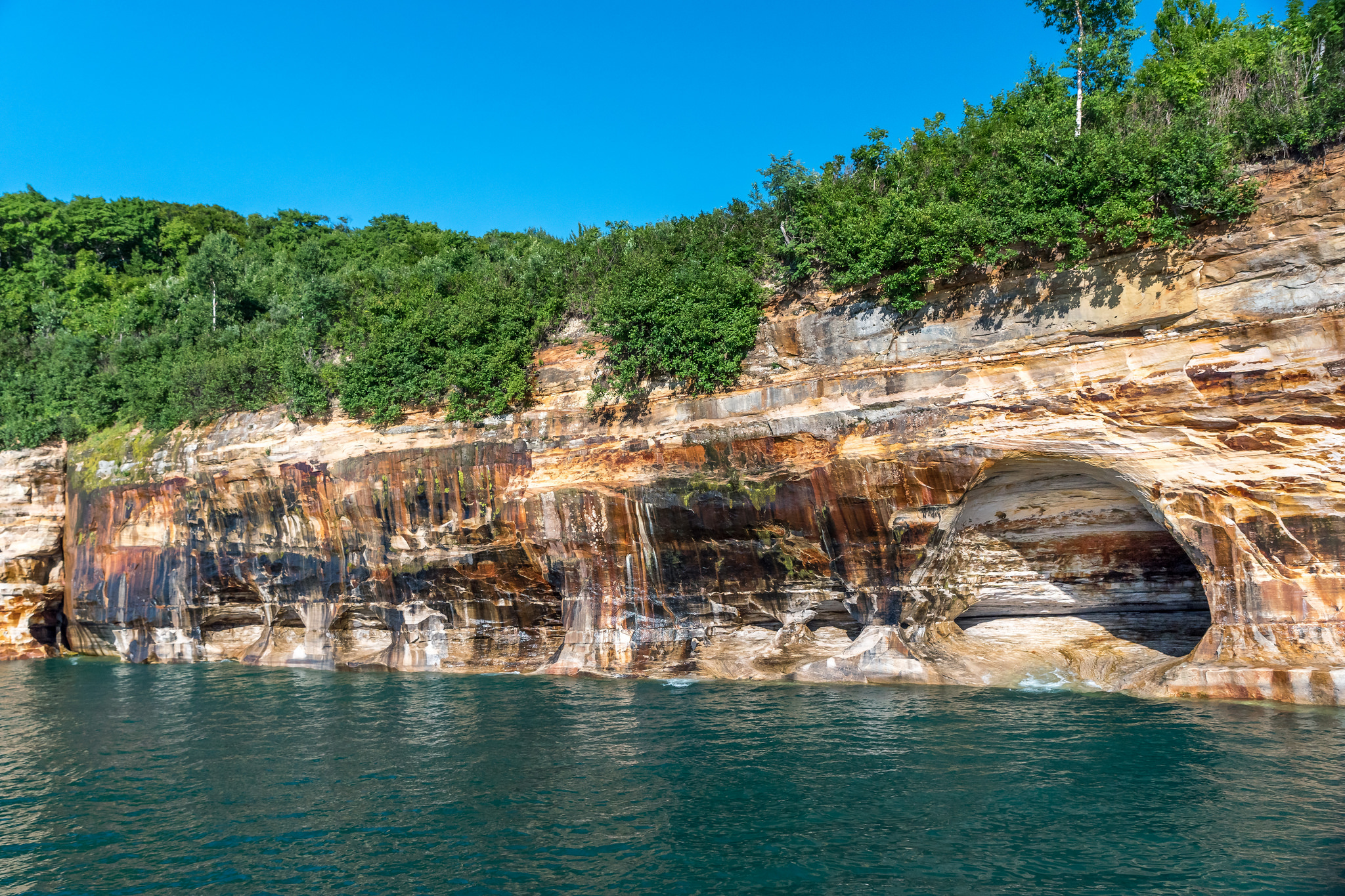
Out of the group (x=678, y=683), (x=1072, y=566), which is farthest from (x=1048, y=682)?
(x=678, y=683)

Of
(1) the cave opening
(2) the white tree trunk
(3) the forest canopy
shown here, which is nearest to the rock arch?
(1) the cave opening

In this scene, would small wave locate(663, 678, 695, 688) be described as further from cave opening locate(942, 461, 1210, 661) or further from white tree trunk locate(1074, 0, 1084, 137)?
white tree trunk locate(1074, 0, 1084, 137)

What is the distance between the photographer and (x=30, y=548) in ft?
109

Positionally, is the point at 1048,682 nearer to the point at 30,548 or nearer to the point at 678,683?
the point at 678,683

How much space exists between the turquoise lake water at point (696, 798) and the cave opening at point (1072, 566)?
335 cm

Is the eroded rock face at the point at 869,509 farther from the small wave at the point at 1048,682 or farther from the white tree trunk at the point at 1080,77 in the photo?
the white tree trunk at the point at 1080,77

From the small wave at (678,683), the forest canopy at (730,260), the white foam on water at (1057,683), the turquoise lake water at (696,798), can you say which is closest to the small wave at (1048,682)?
the white foam on water at (1057,683)

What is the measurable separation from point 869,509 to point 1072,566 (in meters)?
5.88

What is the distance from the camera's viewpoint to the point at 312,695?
2300cm

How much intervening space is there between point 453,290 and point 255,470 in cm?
1010

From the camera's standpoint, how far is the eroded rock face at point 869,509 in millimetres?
16953

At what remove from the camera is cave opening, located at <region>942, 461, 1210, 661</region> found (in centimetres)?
2027

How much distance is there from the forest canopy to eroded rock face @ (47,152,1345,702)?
3.46ft

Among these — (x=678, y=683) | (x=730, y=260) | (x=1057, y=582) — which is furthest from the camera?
(x=730, y=260)
